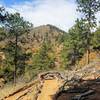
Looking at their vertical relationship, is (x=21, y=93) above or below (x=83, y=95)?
below

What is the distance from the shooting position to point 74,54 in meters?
69.7

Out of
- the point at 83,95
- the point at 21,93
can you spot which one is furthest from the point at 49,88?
the point at 83,95

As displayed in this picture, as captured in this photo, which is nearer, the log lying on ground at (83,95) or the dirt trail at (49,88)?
the log lying on ground at (83,95)

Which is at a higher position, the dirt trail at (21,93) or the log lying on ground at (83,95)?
the log lying on ground at (83,95)

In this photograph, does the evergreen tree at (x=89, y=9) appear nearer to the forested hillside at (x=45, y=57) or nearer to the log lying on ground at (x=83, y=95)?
the forested hillside at (x=45, y=57)

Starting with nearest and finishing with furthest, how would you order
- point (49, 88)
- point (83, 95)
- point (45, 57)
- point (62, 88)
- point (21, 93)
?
point (83, 95), point (62, 88), point (49, 88), point (21, 93), point (45, 57)

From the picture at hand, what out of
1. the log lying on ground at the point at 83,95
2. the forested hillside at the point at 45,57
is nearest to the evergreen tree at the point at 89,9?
the forested hillside at the point at 45,57

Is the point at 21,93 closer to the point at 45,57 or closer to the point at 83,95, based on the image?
the point at 83,95

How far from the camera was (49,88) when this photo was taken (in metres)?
20.0

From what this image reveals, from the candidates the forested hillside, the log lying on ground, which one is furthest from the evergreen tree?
the log lying on ground

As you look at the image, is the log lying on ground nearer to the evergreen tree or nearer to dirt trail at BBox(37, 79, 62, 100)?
dirt trail at BBox(37, 79, 62, 100)

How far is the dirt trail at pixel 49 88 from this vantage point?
722 inches

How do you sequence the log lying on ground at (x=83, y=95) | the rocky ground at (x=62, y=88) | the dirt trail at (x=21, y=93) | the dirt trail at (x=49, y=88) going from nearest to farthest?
the log lying on ground at (x=83, y=95)
the rocky ground at (x=62, y=88)
the dirt trail at (x=49, y=88)
the dirt trail at (x=21, y=93)

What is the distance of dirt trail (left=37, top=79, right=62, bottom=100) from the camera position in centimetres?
1833
